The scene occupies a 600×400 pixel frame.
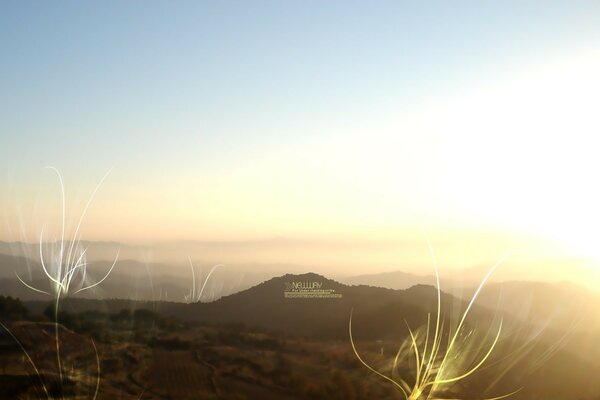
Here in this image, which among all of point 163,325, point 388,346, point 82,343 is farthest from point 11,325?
point 388,346

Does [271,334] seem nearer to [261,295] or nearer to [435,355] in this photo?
[435,355]

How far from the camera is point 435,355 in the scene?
56000mm

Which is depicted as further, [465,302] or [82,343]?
[465,302]

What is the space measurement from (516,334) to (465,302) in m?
21.3

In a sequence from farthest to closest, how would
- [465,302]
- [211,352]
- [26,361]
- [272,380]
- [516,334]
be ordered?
[465,302] → [516,334] → [211,352] → [272,380] → [26,361]

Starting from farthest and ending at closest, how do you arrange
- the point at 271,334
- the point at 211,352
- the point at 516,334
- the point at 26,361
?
the point at 516,334 → the point at 271,334 → the point at 211,352 → the point at 26,361

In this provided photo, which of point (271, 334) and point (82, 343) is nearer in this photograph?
point (82, 343)

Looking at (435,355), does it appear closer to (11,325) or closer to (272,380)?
(272,380)

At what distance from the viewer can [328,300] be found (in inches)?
3656

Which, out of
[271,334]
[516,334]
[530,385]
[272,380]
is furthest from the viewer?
[516,334]

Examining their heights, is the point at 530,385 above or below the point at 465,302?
below

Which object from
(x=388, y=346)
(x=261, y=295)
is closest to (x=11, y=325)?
(x=388, y=346)

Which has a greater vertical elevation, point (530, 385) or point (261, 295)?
point (261, 295)

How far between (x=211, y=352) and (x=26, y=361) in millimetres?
14550
